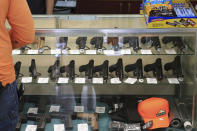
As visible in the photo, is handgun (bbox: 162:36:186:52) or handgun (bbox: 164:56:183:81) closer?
handgun (bbox: 162:36:186:52)

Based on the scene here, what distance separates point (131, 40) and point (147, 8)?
315mm

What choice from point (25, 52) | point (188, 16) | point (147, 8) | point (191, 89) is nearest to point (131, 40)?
point (147, 8)

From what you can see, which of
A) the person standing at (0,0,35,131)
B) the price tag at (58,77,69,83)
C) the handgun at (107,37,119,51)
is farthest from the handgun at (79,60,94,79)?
the person standing at (0,0,35,131)

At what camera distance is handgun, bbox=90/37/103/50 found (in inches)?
108

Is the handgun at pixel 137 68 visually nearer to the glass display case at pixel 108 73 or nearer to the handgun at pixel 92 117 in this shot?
the glass display case at pixel 108 73

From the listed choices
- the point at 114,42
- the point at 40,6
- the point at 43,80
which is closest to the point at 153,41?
the point at 114,42

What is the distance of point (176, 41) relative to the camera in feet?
9.11

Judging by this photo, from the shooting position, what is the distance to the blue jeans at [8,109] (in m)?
2.08

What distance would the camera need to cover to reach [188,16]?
8.43 ft

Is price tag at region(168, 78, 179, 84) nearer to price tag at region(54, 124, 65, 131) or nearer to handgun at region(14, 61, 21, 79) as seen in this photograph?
price tag at region(54, 124, 65, 131)

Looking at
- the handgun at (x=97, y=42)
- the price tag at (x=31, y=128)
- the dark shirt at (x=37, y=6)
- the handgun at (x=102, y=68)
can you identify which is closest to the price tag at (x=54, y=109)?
the price tag at (x=31, y=128)

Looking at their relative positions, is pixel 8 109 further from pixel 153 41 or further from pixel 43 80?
pixel 153 41

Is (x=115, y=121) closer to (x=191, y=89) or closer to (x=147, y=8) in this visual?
(x=191, y=89)

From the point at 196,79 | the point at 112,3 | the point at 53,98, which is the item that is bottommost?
the point at 53,98
